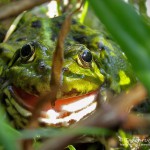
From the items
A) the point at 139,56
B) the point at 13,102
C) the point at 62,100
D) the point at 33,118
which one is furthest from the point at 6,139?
the point at 13,102

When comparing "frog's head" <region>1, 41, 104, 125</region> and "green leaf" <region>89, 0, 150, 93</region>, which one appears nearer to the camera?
"green leaf" <region>89, 0, 150, 93</region>

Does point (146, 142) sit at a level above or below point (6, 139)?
below

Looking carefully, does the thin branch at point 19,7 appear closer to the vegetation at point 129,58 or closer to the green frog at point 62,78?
the vegetation at point 129,58

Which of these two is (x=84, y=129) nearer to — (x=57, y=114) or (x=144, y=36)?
(x=144, y=36)

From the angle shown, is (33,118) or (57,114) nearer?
(33,118)

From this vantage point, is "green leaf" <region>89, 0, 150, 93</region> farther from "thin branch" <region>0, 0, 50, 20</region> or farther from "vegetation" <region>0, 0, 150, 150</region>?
"thin branch" <region>0, 0, 50, 20</region>

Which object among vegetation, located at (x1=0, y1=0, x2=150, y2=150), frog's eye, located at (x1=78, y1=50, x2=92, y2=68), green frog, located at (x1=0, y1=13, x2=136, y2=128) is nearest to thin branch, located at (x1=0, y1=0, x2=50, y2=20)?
vegetation, located at (x1=0, y1=0, x2=150, y2=150)
